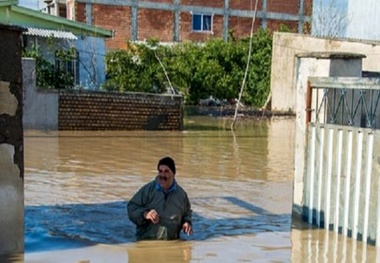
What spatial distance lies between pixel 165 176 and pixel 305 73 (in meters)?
2.49

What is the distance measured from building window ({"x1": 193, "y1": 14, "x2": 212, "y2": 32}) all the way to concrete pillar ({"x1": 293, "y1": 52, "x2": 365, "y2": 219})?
3638 cm

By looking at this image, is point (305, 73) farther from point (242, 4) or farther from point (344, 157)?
point (242, 4)

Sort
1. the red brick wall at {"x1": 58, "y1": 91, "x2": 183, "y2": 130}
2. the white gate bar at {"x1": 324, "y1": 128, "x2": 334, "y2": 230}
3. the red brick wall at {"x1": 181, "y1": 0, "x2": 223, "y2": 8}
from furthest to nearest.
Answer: the red brick wall at {"x1": 181, "y1": 0, "x2": 223, "y2": 8} → the red brick wall at {"x1": 58, "y1": 91, "x2": 183, "y2": 130} → the white gate bar at {"x1": 324, "y1": 128, "x2": 334, "y2": 230}

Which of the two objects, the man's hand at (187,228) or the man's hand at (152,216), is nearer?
the man's hand at (152,216)

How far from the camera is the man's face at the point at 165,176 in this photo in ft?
21.0

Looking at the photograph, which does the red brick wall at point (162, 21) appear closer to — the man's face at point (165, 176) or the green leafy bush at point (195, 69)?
the green leafy bush at point (195, 69)

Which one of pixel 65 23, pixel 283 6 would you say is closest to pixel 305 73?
pixel 65 23

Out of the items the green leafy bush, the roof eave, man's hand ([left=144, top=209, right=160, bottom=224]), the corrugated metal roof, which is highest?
the roof eave

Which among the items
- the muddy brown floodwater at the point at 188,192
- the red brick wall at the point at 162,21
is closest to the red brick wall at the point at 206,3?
the red brick wall at the point at 162,21

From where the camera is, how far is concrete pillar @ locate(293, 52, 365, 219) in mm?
7441

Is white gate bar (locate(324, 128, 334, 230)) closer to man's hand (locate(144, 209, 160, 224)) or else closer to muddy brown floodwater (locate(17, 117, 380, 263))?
muddy brown floodwater (locate(17, 117, 380, 263))

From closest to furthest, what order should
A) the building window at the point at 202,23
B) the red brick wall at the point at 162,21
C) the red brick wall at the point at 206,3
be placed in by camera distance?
the red brick wall at the point at 162,21 < the red brick wall at the point at 206,3 < the building window at the point at 202,23

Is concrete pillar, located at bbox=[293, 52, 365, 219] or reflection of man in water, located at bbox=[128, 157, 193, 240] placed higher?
concrete pillar, located at bbox=[293, 52, 365, 219]

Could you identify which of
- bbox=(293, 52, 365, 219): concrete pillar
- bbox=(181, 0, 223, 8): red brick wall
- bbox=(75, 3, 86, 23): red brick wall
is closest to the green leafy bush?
bbox=(181, 0, 223, 8): red brick wall
